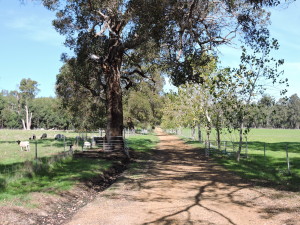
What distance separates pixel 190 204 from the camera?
8.16 m

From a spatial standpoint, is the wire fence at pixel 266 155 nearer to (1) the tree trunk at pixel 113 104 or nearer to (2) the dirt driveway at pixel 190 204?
(2) the dirt driveway at pixel 190 204

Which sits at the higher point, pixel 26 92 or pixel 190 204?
pixel 26 92

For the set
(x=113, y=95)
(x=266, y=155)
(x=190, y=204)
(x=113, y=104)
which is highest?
(x=113, y=95)

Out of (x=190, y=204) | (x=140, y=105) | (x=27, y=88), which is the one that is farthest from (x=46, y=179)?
(x=27, y=88)

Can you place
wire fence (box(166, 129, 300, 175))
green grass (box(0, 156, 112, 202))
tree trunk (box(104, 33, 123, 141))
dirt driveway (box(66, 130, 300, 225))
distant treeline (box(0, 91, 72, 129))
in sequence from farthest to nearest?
distant treeline (box(0, 91, 72, 129)) → tree trunk (box(104, 33, 123, 141)) → wire fence (box(166, 129, 300, 175)) → green grass (box(0, 156, 112, 202)) → dirt driveway (box(66, 130, 300, 225))

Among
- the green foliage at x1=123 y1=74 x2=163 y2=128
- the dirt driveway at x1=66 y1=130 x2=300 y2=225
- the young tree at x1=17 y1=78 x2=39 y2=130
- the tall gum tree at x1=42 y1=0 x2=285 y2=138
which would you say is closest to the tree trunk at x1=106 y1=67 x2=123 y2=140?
the tall gum tree at x1=42 y1=0 x2=285 y2=138

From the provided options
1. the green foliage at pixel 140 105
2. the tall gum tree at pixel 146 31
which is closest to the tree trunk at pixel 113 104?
the tall gum tree at pixel 146 31

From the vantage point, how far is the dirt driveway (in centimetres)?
688

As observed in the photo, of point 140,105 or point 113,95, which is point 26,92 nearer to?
point 140,105

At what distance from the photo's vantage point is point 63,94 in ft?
111

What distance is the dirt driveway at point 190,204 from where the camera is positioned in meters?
6.88

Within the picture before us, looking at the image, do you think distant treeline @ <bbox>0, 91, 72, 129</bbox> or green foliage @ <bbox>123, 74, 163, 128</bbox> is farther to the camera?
distant treeline @ <bbox>0, 91, 72, 129</bbox>

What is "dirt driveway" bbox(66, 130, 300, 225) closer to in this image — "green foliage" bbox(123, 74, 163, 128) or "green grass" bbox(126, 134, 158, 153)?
"green grass" bbox(126, 134, 158, 153)

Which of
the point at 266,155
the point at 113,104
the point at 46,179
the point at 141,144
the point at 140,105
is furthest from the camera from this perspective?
the point at 140,105
